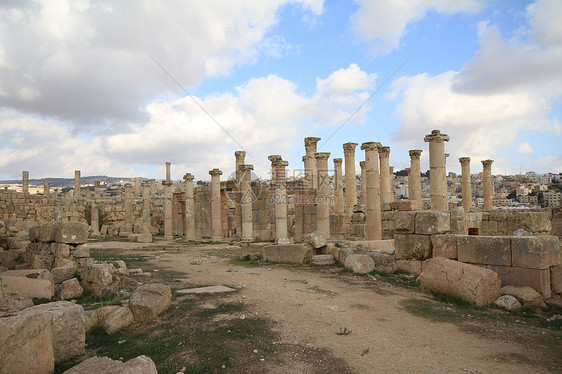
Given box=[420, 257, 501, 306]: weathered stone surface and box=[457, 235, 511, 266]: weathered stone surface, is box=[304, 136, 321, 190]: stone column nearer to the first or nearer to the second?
box=[457, 235, 511, 266]: weathered stone surface

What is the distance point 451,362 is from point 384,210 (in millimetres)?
17990

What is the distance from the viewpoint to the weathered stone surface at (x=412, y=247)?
1088cm

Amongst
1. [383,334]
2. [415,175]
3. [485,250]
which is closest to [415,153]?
[415,175]

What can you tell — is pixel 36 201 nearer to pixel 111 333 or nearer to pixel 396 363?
pixel 111 333

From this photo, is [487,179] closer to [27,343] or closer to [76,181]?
[27,343]

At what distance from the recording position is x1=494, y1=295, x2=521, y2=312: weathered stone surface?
7.59 meters

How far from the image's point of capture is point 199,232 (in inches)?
1196

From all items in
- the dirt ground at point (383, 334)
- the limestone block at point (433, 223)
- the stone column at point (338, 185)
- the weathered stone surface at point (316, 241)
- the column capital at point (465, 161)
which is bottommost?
the dirt ground at point (383, 334)

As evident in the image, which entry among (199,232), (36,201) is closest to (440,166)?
(199,232)

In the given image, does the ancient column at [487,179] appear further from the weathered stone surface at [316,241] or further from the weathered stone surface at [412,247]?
the weathered stone surface at [412,247]

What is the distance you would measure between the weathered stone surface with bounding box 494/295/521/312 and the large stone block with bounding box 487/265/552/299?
827 millimetres

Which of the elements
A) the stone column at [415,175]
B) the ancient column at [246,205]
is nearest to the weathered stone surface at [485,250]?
the ancient column at [246,205]

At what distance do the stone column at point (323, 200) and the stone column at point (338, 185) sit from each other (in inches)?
263

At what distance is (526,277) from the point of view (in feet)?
27.7
